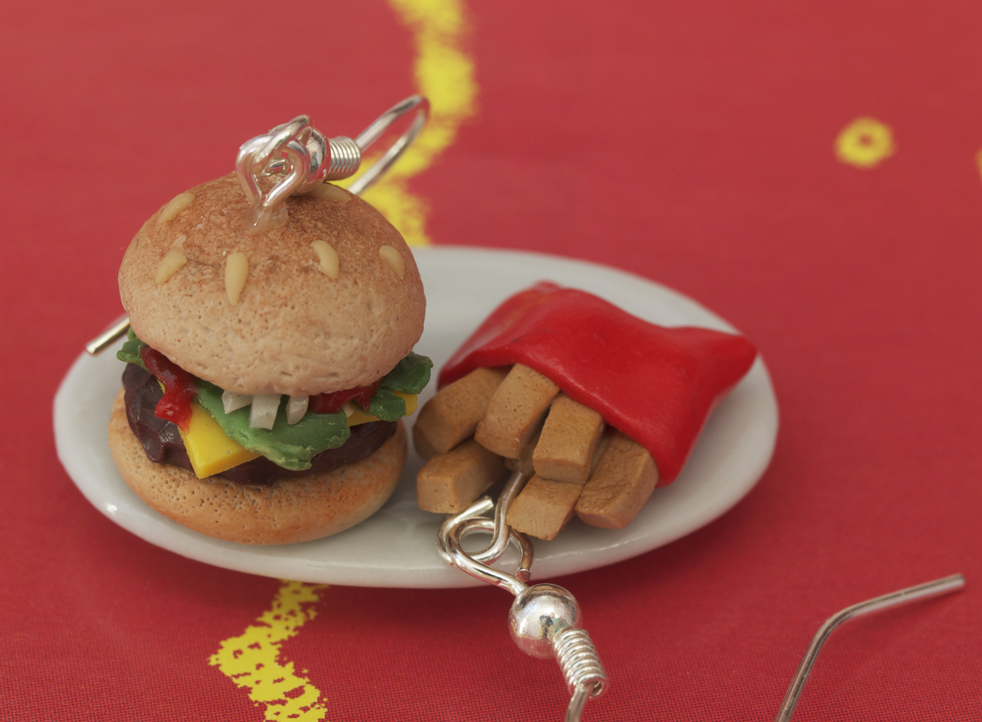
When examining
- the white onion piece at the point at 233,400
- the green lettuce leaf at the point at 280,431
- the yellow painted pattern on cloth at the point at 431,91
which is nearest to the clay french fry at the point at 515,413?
the green lettuce leaf at the point at 280,431

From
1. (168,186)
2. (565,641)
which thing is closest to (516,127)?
(168,186)

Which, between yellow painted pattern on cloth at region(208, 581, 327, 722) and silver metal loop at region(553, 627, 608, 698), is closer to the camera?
silver metal loop at region(553, 627, 608, 698)

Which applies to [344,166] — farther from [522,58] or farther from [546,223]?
[522,58]

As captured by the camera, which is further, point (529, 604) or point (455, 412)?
point (455, 412)

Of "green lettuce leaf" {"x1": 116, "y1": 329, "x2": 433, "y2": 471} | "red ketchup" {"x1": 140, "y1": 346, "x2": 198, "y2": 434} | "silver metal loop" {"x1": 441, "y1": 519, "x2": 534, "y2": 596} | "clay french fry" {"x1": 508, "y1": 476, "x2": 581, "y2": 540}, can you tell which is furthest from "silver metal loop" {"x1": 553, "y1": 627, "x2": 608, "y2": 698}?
"red ketchup" {"x1": 140, "y1": 346, "x2": 198, "y2": 434}

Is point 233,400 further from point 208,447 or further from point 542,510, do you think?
point 542,510

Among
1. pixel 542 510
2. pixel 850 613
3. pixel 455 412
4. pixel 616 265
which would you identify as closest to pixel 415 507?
pixel 455 412

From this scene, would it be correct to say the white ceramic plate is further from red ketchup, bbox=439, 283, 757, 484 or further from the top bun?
the top bun

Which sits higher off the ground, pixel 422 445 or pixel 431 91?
pixel 431 91
